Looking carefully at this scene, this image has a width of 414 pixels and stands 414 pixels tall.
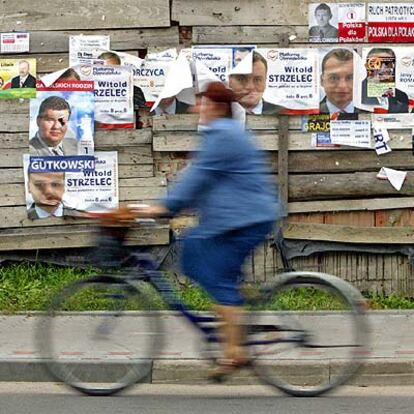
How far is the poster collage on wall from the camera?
1037 cm

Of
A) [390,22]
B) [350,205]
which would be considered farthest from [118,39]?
[350,205]

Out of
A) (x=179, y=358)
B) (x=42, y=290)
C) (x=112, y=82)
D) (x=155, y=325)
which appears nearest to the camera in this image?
(x=155, y=325)

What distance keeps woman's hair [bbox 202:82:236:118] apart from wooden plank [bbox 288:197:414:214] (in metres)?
4.31

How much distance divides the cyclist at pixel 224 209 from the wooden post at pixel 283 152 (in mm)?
4157

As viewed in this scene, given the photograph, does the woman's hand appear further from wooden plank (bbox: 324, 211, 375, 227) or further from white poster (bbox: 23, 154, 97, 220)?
wooden plank (bbox: 324, 211, 375, 227)

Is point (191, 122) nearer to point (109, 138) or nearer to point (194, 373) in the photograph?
point (109, 138)

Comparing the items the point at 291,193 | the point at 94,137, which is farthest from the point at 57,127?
the point at 291,193

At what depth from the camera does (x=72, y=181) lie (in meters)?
10.5

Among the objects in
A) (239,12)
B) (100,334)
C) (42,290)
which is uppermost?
(239,12)

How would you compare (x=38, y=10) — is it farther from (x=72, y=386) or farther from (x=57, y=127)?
(x=72, y=386)

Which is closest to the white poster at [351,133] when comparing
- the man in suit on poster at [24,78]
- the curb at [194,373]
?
the man in suit on poster at [24,78]

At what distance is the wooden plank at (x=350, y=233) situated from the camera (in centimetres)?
1052

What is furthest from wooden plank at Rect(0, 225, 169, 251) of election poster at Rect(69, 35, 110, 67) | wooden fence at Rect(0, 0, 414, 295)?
election poster at Rect(69, 35, 110, 67)

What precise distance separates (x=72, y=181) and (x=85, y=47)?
1.27 metres
